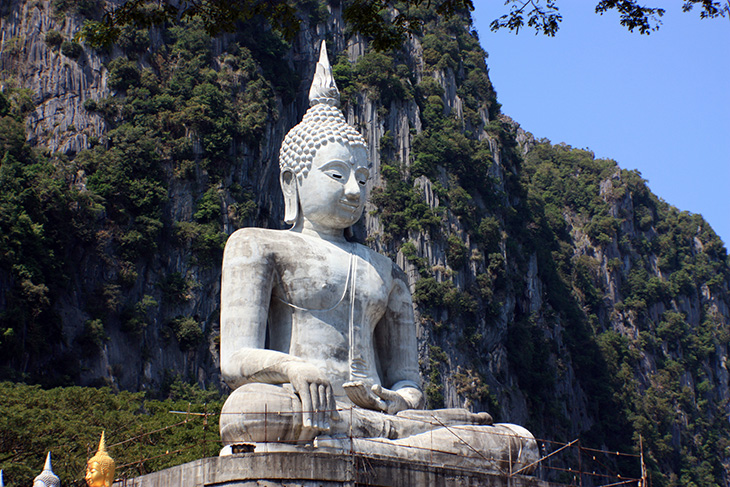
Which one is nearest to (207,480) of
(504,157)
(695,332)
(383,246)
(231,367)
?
(231,367)

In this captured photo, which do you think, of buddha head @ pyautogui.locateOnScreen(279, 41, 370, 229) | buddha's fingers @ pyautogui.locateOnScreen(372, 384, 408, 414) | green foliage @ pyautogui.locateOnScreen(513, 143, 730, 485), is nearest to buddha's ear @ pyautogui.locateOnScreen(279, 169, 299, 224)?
buddha head @ pyautogui.locateOnScreen(279, 41, 370, 229)

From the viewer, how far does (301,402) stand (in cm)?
777

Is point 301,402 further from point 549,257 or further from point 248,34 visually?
point 549,257

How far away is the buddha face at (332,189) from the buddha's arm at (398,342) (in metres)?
0.85

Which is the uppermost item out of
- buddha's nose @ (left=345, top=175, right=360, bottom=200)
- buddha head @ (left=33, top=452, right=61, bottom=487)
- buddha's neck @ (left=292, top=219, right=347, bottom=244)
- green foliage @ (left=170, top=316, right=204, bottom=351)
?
green foliage @ (left=170, top=316, right=204, bottom=351)

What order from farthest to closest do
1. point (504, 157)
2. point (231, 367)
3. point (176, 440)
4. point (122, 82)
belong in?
point (504, 157)
point (122, 82)
point (176, 440)
point (231, 367)

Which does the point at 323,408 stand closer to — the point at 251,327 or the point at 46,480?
the point at 251,327

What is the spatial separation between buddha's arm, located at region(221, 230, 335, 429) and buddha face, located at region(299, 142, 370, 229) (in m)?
0.80

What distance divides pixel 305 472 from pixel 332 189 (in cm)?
330

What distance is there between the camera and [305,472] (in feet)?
23.0

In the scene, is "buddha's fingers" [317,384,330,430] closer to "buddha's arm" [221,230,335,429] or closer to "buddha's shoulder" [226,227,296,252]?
"buddha's arm" [221,230,335,429]

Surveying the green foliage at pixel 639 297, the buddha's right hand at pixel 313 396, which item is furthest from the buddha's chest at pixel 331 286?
the green foliage at pixel 639 297

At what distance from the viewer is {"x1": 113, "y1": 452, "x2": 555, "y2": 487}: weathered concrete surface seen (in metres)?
6.96

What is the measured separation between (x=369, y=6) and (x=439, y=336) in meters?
49.3
